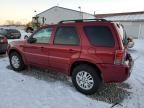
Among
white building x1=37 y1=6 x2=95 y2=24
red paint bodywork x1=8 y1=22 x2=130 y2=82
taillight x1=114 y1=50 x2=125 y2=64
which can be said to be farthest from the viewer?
white building x1=37 y1=6 x2=95 y2=24

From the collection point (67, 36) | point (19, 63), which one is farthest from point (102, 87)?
point (19, 63)

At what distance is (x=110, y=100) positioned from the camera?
189 inches

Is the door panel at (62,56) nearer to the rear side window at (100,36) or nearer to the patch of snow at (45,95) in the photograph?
the rear side window at (100,36)

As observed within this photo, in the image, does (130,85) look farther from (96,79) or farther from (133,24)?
(133,24)

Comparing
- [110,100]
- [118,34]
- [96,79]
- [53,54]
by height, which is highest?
[118,34]

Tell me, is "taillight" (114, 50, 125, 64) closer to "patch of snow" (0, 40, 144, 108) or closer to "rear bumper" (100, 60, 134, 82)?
"rear bumper" (100, 60, 134, 82)

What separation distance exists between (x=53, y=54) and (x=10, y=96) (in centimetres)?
164

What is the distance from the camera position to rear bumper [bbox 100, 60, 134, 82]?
4551 millimetres

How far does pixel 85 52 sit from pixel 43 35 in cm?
175

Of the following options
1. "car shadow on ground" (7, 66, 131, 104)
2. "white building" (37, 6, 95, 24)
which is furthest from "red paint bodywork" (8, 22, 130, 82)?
"white building" (37, 6, 95, 24)

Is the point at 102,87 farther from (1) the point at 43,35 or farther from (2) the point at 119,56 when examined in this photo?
(1) the point at 43,35

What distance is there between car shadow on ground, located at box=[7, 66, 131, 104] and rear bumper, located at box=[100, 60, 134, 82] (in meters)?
0.53

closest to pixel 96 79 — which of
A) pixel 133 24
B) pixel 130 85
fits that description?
pixel 130 85

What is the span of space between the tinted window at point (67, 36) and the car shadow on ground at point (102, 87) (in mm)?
1311
